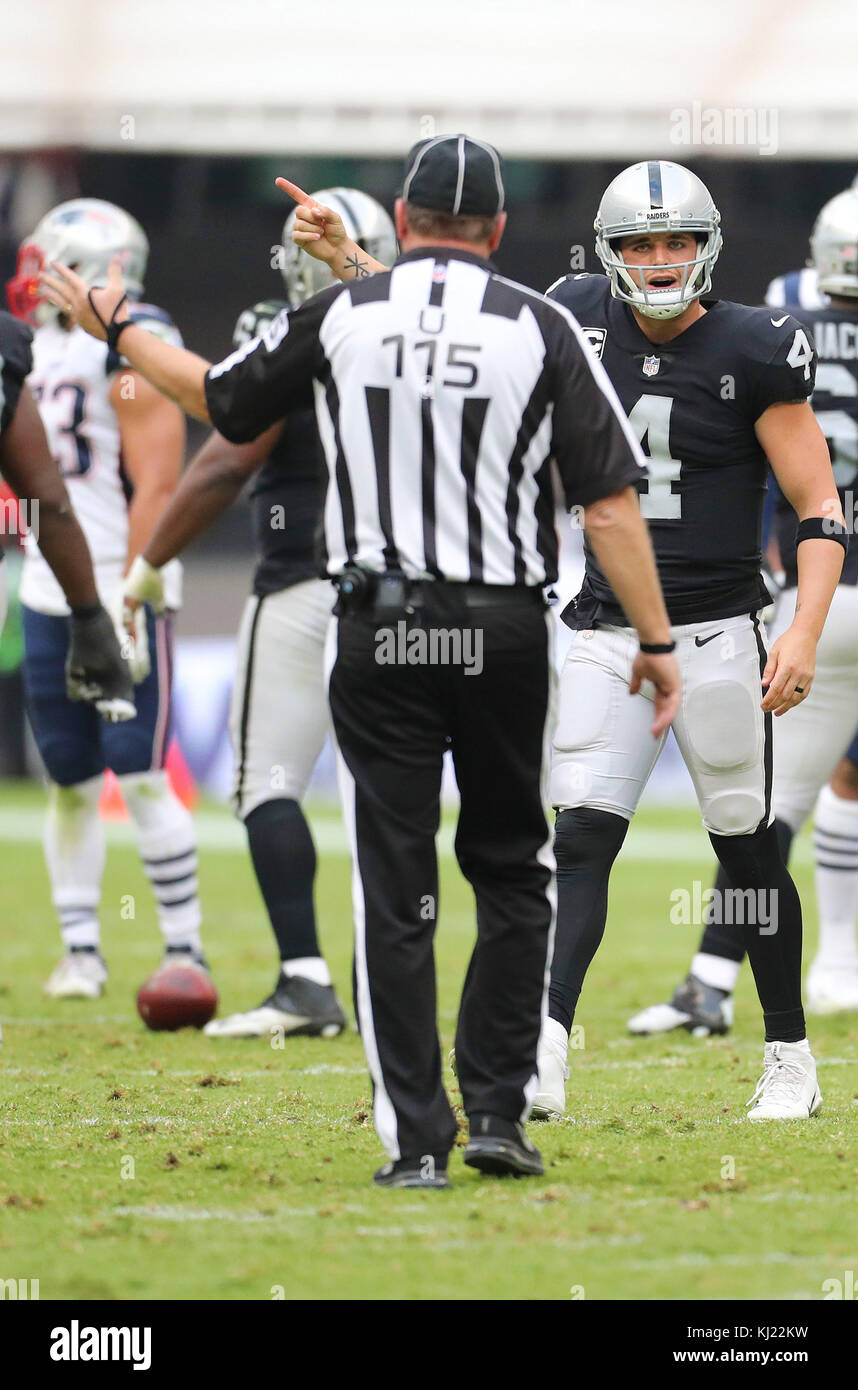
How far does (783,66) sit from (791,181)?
2.60 metres

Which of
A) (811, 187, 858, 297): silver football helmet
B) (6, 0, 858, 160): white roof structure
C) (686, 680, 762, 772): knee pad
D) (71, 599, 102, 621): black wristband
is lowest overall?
(686, 680, 762, 772): knee pad

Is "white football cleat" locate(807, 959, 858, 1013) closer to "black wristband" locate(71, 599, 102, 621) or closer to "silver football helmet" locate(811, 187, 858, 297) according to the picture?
"silver football helmet" locate(811, 187, 858, 297)

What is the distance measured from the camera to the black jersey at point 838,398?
5.61m

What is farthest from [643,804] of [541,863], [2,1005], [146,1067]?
[541,863]

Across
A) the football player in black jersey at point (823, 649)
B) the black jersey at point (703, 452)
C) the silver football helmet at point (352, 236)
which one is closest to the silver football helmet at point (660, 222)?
the black jersey at point (703, 452)

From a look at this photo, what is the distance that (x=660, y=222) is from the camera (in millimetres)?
4074

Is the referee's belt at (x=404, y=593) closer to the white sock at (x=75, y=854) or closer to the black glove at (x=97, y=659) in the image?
the black glove at (x=97, y=659)

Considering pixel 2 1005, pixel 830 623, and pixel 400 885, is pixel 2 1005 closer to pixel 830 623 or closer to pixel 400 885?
pixel 830 623

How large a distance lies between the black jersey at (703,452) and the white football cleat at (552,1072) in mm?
852

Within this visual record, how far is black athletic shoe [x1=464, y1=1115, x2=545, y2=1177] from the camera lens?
3455 millimetres

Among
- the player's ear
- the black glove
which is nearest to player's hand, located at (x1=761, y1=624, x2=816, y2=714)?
the player's ear

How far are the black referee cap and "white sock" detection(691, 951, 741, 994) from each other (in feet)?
8.99

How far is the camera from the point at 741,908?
423 cm

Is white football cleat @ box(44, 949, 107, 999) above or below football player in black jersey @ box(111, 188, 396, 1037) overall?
below
